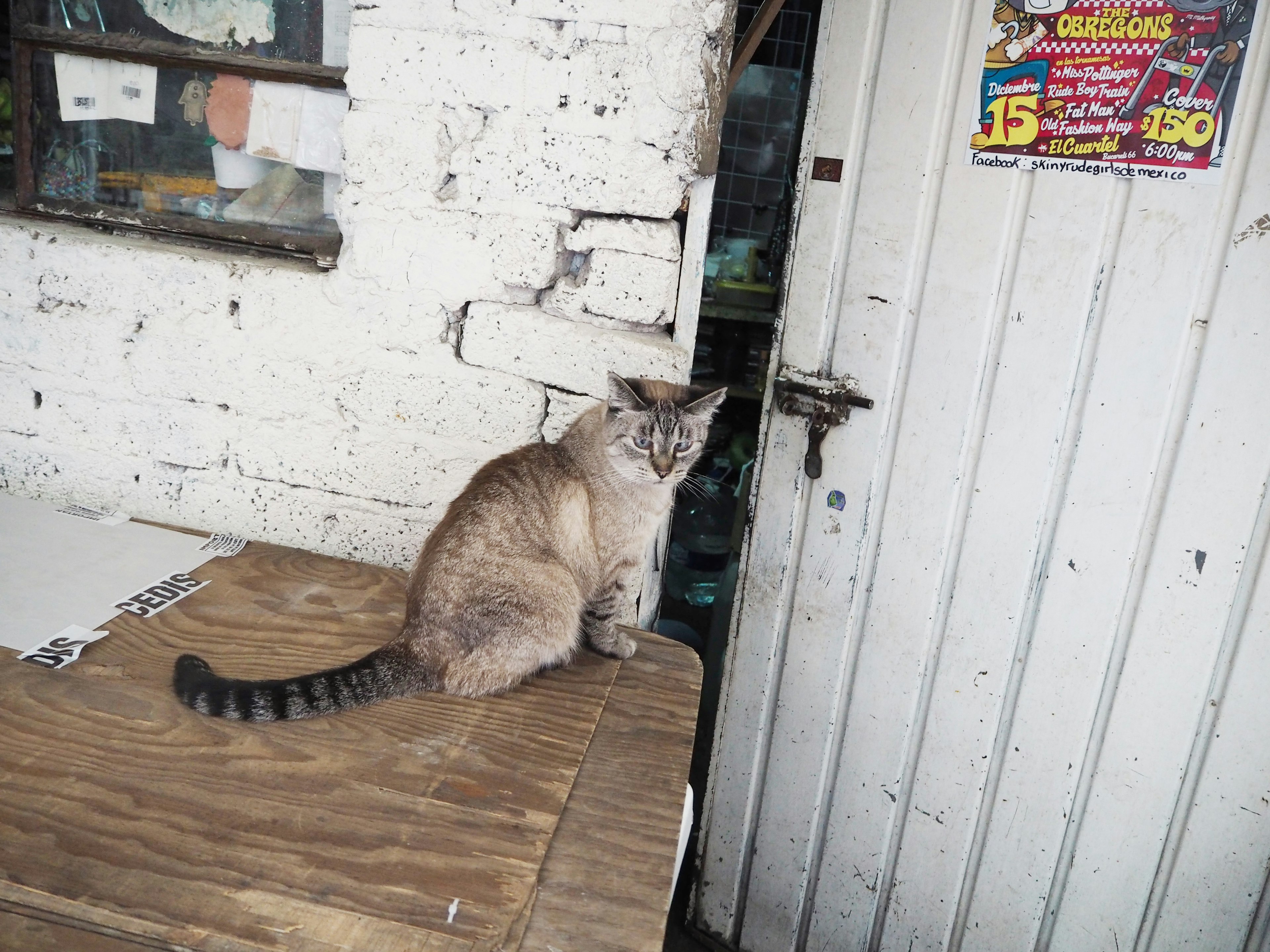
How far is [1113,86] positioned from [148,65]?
90.2 inches

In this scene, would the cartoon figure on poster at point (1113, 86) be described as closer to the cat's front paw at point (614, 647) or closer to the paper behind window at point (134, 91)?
the cat's front paw at point (614, 647)

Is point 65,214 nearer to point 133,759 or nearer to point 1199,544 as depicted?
point 133,759

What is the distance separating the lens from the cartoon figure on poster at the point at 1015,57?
5.86 feet

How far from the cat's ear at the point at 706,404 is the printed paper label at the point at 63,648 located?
1.29 metres

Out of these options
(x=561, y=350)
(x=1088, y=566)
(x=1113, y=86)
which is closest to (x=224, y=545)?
(x=561, y=350)

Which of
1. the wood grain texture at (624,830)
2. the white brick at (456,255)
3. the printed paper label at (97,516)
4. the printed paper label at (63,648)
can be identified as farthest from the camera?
the printed paper label at (97,516)

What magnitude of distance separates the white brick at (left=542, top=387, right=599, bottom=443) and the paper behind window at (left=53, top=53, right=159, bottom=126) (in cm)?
133

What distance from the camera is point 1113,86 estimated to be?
1745 mm

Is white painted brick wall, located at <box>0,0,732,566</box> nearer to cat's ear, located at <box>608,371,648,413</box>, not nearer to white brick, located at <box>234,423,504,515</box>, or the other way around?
white brick, located at <box>234,423,504,515</box>

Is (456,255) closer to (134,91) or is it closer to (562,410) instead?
(562,410)

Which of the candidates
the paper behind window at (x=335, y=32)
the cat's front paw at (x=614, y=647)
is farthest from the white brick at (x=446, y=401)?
the paper behind window at (x=335, y=32)

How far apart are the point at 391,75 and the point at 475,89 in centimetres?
21

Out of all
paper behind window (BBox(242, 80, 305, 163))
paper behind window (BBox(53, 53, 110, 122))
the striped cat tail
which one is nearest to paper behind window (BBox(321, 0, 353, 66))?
paper behind window (BBox(242, 80, 305, 163))

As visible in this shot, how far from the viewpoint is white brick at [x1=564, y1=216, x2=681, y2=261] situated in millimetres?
1930
